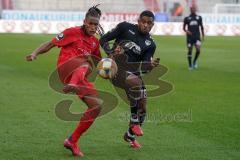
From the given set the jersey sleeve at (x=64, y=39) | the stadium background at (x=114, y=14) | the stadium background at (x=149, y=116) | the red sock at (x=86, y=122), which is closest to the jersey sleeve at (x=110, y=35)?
the jersey sleeve at (x=64, y=39)

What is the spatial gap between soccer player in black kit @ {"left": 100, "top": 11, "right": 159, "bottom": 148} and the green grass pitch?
0.47 metres

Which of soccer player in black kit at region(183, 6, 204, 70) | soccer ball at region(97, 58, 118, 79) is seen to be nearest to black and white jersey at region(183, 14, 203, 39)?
soccer player in black kit at region(183, 6, 204, 70)

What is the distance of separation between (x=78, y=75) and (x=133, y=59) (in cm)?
117

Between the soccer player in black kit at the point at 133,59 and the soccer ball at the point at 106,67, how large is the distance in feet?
1.02

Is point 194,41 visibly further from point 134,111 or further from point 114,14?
point 114,14

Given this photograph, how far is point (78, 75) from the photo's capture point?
29.2ft

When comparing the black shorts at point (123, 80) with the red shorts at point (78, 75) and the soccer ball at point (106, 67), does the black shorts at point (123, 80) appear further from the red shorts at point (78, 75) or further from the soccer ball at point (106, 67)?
the red shorts at point (78, 75)

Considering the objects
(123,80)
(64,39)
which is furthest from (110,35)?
(64,39)

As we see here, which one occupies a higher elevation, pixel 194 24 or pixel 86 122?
pixel 86 122

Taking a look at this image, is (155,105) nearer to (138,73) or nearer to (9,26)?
(138,73)

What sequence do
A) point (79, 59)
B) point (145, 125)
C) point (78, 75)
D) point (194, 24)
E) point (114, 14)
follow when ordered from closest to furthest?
point (78, 75) < point (79, 59) < point (145, 125) < point (194, 24) < point (114, 14)

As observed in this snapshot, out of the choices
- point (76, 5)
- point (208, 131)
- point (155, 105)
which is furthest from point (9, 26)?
point (208, 131)

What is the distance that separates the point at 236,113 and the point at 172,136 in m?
3.07

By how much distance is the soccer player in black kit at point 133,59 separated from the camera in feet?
31.7
